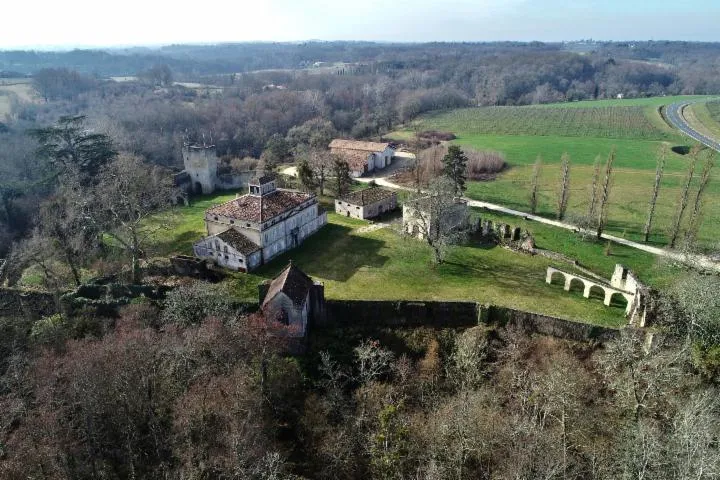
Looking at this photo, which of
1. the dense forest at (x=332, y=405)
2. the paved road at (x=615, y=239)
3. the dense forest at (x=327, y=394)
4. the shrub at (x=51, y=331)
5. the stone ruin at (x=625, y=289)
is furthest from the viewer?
the paved road at (x=615, y=239)

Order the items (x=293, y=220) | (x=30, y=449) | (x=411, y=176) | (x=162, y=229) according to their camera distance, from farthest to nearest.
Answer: (x=411, y=176), (x=162, y=229), (x=293, y=220), (x=30, y=449)

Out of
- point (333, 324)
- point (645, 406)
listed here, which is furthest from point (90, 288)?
point (645, 406)

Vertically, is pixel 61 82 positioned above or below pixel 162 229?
above

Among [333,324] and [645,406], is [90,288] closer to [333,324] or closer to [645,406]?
[333,324]

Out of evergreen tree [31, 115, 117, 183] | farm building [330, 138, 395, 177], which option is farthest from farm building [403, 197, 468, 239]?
evergreen tree [31, 115, 117, 183]

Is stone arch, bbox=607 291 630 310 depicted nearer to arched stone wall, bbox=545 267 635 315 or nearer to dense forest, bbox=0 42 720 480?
arched stone wall, bbox=545 267 635 315

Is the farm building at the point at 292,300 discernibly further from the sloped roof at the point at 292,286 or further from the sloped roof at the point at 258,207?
the sloped roof at the point at 258,207

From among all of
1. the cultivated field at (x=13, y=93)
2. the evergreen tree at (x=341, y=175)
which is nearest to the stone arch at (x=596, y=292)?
the evergreen tree at (x=341, y=175)
